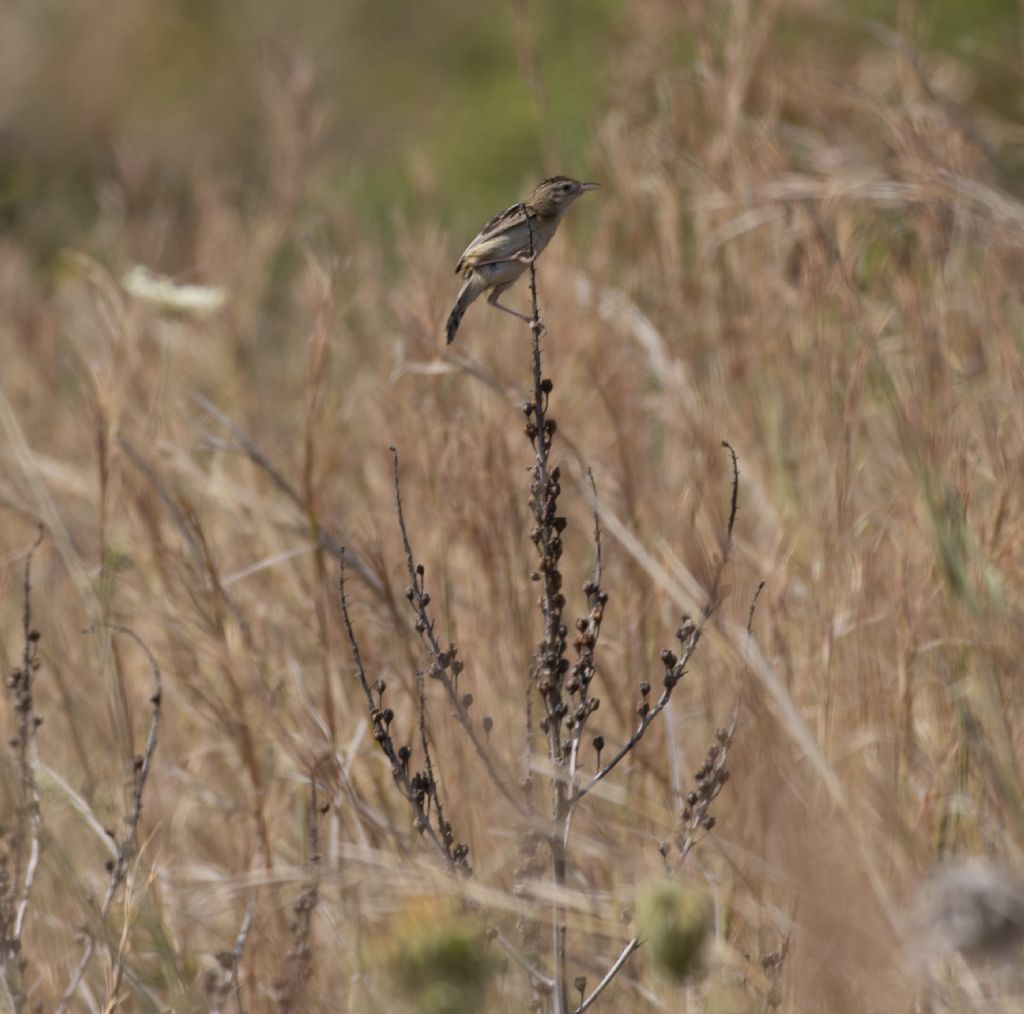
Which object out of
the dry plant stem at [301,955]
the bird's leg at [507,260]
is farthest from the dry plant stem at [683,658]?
the bird's leg at [507,260]

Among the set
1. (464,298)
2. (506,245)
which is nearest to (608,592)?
(464,298)

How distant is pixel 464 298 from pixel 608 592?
0.85m

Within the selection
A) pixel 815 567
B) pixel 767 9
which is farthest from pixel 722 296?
pixel 815 567

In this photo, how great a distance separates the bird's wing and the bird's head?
0.04 metres

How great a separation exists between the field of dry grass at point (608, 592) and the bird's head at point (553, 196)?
435 millimetres

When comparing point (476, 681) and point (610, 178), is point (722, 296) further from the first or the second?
point (476, 681)

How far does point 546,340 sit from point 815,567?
88cm

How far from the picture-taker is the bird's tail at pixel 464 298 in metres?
2.46

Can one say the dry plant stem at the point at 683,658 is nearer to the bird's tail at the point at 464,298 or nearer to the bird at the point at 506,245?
the bird at the point at 506,245

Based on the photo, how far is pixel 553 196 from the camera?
8.21 ft

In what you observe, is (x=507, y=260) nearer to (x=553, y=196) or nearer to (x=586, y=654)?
(x=553, y=196)

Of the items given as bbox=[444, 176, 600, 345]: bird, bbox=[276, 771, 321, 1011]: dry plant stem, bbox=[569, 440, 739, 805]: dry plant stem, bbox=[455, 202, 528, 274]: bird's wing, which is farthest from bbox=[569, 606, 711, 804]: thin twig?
bbox=[455, 202, 528, 274]: bird's wing

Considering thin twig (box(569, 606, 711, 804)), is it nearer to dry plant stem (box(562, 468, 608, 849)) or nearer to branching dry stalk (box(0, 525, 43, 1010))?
dry plant stem (box(562, 468, 608, 849))

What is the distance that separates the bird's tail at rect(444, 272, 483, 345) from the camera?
8.07 feet
